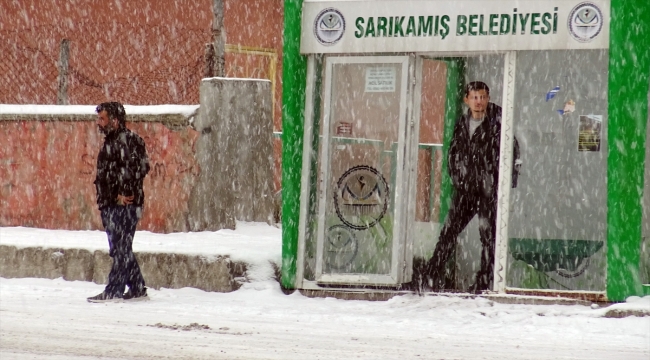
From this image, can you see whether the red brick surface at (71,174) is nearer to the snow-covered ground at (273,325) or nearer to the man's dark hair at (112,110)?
the snow-covered ground at (273,325)

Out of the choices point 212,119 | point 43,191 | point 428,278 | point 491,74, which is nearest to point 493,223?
point 428,278

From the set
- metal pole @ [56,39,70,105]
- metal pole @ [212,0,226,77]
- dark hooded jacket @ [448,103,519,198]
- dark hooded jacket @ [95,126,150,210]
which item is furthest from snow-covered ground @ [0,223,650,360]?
metal pole @ [56,39,70,105]

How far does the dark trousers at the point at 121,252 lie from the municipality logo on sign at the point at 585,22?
13.3 ft

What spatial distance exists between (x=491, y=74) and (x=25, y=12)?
1016 centimetres

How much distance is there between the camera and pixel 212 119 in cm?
1327

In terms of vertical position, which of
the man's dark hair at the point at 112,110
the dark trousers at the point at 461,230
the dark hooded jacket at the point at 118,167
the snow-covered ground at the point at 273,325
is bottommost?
the snow-covered ground at the point at 273,325

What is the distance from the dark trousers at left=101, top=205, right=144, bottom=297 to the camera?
1095cm

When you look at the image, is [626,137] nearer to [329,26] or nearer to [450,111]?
[450,111]

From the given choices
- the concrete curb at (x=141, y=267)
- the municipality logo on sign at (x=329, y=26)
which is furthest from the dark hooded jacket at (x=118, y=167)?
the municipality logo on sign at (x=329, y=26)

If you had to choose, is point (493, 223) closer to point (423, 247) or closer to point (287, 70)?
Result: point (423, 247)

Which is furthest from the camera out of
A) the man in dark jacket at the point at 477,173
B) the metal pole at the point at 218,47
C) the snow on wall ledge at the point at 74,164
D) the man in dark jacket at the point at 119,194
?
the metal pole at the point at 218,47

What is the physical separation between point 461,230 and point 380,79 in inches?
63.5

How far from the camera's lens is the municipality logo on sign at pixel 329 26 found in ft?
36.4

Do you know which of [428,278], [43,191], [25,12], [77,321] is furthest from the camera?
[25,12]
